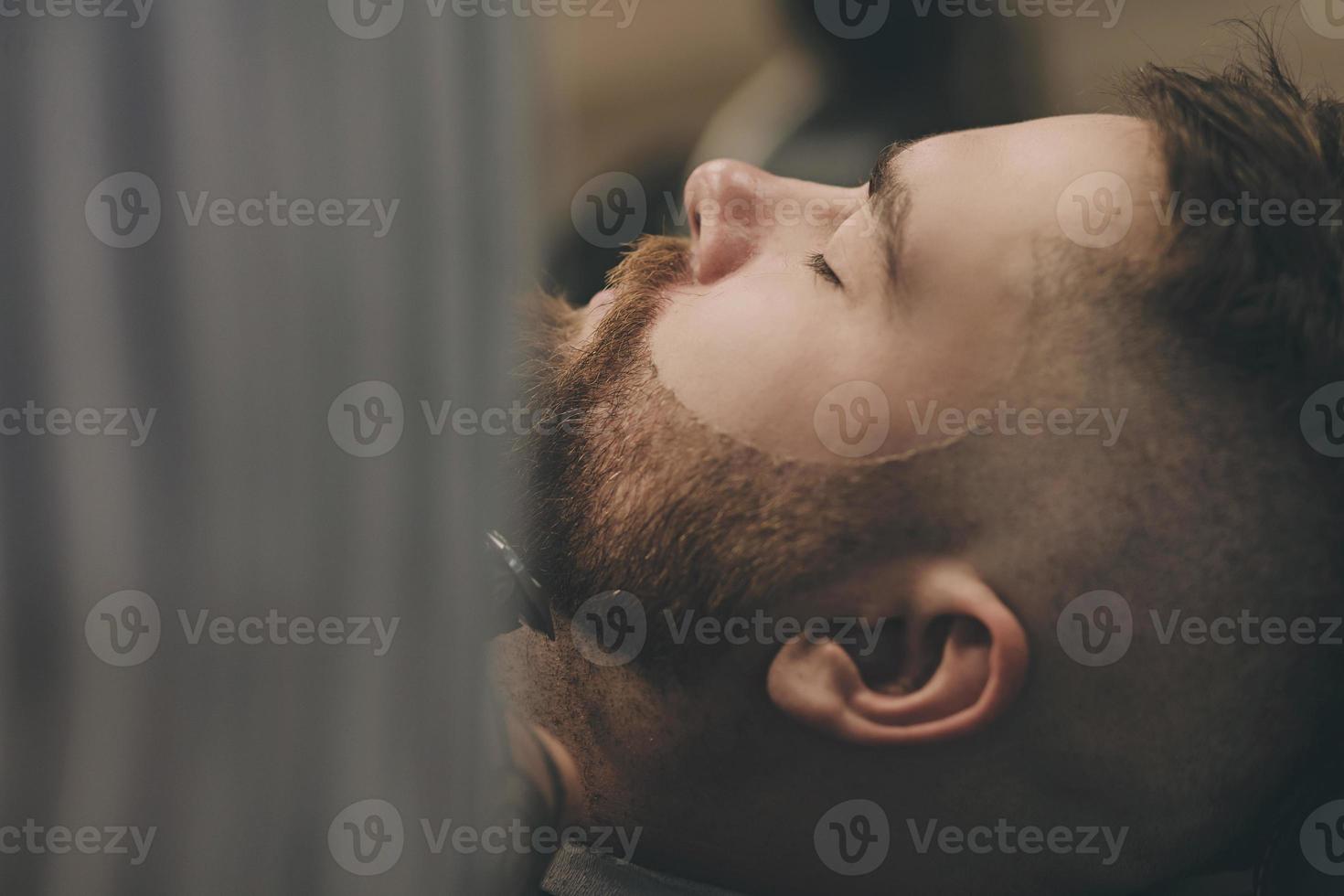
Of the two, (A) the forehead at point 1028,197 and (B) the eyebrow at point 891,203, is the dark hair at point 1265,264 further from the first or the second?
(B) the eyebrow at point 891,203

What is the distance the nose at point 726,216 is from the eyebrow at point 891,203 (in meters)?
0.09

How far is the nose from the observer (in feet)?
2.25

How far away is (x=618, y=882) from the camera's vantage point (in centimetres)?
64

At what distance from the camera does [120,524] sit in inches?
20.9

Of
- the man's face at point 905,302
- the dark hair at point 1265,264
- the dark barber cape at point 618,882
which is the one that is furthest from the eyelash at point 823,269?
the dark barber cape at point 618,882

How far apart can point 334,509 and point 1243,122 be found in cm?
57

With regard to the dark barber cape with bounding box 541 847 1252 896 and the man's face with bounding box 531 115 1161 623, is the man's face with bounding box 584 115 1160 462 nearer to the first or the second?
the man's face with bounding box 531 115 1161 623

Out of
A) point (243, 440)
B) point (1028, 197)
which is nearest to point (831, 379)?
point (1028, 197)

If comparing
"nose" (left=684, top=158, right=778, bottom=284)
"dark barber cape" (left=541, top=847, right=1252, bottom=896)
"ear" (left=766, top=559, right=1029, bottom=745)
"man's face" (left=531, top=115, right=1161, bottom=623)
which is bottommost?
"dark barber cape" (left=541, top=847, right=1252, bottom=896)

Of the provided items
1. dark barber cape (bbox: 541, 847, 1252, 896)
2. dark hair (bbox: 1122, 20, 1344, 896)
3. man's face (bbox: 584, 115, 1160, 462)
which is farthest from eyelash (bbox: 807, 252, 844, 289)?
dark barber cape (bbox: 541, 847, 1252, 896)

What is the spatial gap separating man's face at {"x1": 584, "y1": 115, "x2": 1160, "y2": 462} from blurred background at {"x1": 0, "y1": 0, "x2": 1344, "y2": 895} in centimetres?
15

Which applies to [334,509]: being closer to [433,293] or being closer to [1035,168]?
[433,293]

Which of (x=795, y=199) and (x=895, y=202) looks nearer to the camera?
(x=895, y=202)

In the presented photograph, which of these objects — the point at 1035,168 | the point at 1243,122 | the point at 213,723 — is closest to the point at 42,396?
the point at 213,723
